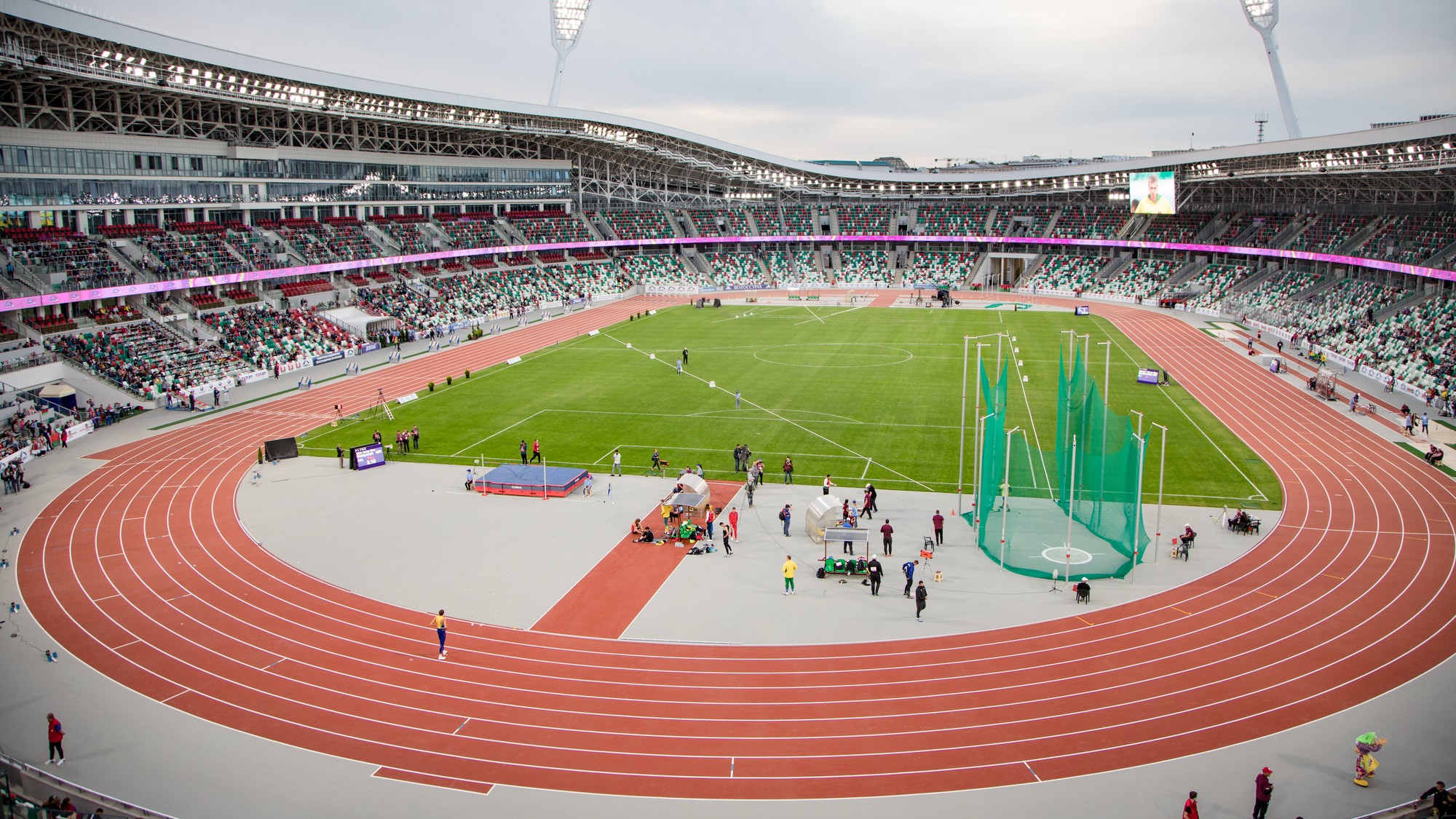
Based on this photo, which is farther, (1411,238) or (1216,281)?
(1216,281)

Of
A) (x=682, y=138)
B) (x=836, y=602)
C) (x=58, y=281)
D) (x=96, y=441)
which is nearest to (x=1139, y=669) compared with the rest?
(x=836, y=602)

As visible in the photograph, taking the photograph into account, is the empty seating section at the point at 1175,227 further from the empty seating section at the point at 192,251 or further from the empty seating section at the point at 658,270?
the empty seating section at the point at 192,251

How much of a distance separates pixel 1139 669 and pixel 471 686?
485 inches

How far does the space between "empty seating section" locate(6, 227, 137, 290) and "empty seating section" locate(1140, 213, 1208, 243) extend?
247 ft

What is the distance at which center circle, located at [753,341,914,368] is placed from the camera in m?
47.4

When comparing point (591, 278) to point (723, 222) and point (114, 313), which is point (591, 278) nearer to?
point (723, 222)

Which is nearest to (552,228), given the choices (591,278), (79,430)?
(591,278)

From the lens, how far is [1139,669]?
658 inches

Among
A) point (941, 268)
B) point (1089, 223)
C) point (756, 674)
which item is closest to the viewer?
point (756, 674)

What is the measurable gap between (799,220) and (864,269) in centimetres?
1035

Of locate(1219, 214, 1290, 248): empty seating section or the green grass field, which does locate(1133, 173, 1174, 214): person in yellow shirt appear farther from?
the green grass field

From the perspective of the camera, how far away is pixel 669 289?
83.7 meters

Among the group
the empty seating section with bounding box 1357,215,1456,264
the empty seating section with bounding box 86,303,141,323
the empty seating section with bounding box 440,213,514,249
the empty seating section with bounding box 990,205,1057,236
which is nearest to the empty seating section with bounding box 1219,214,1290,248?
the empty seating section with bounding box 1357,215,1456,264

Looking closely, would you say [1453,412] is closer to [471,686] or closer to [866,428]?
[866,428]
